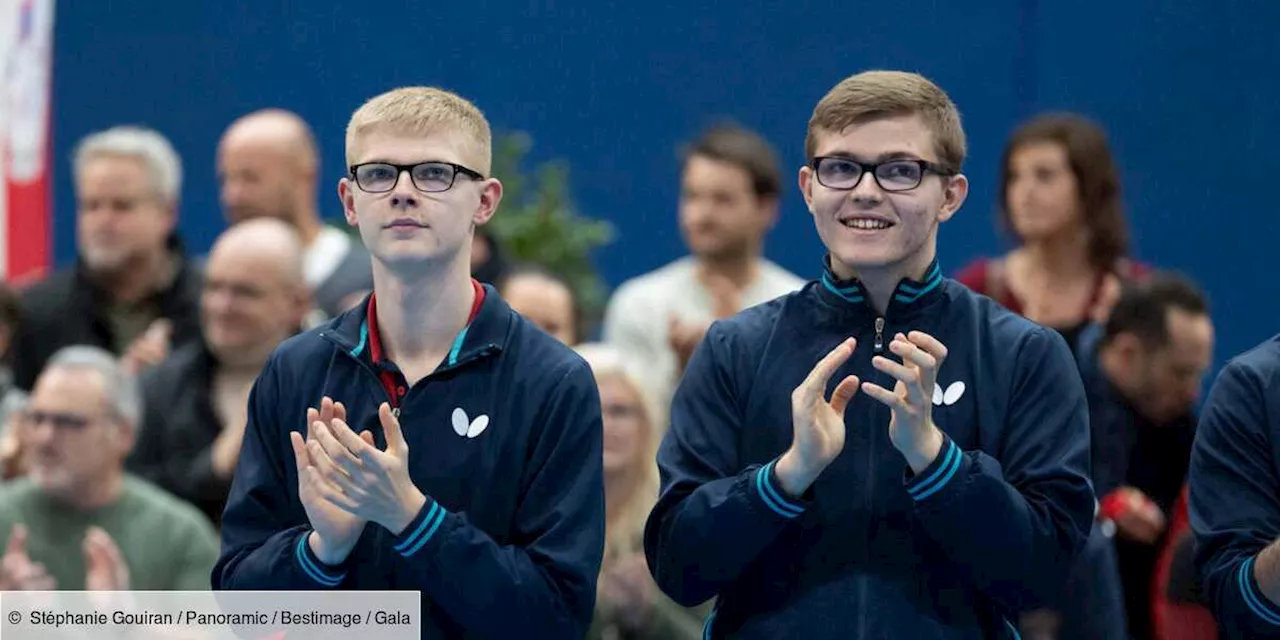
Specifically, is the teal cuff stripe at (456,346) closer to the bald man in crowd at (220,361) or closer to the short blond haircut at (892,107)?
the short blond haircut at (892,107)

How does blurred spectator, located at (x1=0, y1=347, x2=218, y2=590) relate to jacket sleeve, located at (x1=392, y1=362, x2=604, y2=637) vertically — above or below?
below

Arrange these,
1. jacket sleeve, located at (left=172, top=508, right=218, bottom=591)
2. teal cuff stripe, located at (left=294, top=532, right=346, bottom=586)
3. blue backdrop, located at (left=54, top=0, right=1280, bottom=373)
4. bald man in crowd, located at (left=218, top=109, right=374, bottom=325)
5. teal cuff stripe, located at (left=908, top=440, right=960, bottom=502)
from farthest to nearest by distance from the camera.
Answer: blue backdrop, located at (left=54, top=0, right=1280, bottom=373) → bald man in crowd, located at (left=218, top=109, right=374, bottom=325) → jacket sleeve, located at (left=172, top=508, right=218, bottom=591) → teal cuff stripe, located at (left=294, top=532, right=346, bottom=586) → teal cuff stripe, located at (left=908, top=440, right=960, bottom=502)

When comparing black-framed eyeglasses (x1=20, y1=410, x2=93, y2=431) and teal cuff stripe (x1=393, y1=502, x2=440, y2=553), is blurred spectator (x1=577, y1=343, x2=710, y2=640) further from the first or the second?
teal cuff stripe (x1=393, y1=502, x2=440, y2=553)

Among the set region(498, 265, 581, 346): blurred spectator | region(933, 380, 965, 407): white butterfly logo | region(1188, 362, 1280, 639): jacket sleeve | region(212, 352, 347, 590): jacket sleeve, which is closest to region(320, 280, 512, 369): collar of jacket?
region(212, 352, 347, 590): jacket sleeve

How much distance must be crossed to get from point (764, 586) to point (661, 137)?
5.40 meters

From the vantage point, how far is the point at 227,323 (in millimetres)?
5719

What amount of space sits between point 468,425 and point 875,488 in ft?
2.30

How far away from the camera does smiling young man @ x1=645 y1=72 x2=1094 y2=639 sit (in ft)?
10.2

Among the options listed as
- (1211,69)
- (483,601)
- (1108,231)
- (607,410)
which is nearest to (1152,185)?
(1211,69)

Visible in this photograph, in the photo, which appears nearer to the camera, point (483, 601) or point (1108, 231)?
point (483, 601)

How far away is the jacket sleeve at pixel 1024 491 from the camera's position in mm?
3059

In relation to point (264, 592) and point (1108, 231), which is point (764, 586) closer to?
point (264, 592)

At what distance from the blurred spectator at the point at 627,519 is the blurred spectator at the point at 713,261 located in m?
0.96

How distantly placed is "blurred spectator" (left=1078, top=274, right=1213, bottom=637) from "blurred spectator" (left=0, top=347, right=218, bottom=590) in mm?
2490
